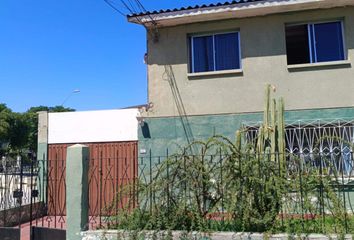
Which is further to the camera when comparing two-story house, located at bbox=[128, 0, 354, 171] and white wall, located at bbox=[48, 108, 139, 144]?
white wall, located at bbox=[48, 108, 139, 144]

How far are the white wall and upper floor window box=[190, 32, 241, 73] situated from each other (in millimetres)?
2545

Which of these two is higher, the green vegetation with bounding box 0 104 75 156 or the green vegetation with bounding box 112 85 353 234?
the green vegetation with bounding box 0 104 75 156

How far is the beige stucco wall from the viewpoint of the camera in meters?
10.8

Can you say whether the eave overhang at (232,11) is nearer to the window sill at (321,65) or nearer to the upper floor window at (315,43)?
the upper floor window at (315,43)

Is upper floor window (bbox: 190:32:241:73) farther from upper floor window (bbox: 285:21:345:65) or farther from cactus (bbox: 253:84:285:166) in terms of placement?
cactus (bbox: 253:84:285:166)

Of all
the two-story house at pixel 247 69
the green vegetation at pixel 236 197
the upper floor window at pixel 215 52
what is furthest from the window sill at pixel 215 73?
the green vegetation at pixel 236 197

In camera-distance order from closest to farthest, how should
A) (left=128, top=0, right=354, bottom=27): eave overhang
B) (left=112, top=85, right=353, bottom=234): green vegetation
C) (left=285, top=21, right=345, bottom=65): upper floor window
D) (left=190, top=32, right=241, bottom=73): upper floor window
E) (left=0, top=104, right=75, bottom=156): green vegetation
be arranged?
(left=112, top=85, right=353, bottom=234): green vegetation, (left=128, top=0, right=354, bottom=27): eave overhang, (left=285, top=21, right=345, bottom=65): upper floor window, (left=190, top=32, right=241, bottom=73): upper floor window, (left=0, top=104, right=75, bottom=156): green vegetation

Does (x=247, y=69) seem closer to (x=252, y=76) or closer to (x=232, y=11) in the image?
(x=252, y=76)

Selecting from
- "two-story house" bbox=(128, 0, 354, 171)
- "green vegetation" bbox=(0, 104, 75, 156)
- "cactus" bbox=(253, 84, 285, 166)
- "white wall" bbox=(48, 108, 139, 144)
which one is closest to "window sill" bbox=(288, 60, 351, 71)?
"two-story house" bbox=(128, 0, 354, 171)

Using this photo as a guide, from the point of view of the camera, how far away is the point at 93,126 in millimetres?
12633

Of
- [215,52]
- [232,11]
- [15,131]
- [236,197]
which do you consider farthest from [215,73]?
[15,131]

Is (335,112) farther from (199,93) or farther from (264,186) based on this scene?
(264,186)

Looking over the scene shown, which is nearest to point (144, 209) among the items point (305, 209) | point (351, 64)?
point (305, 209)

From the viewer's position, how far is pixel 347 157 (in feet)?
32.7
